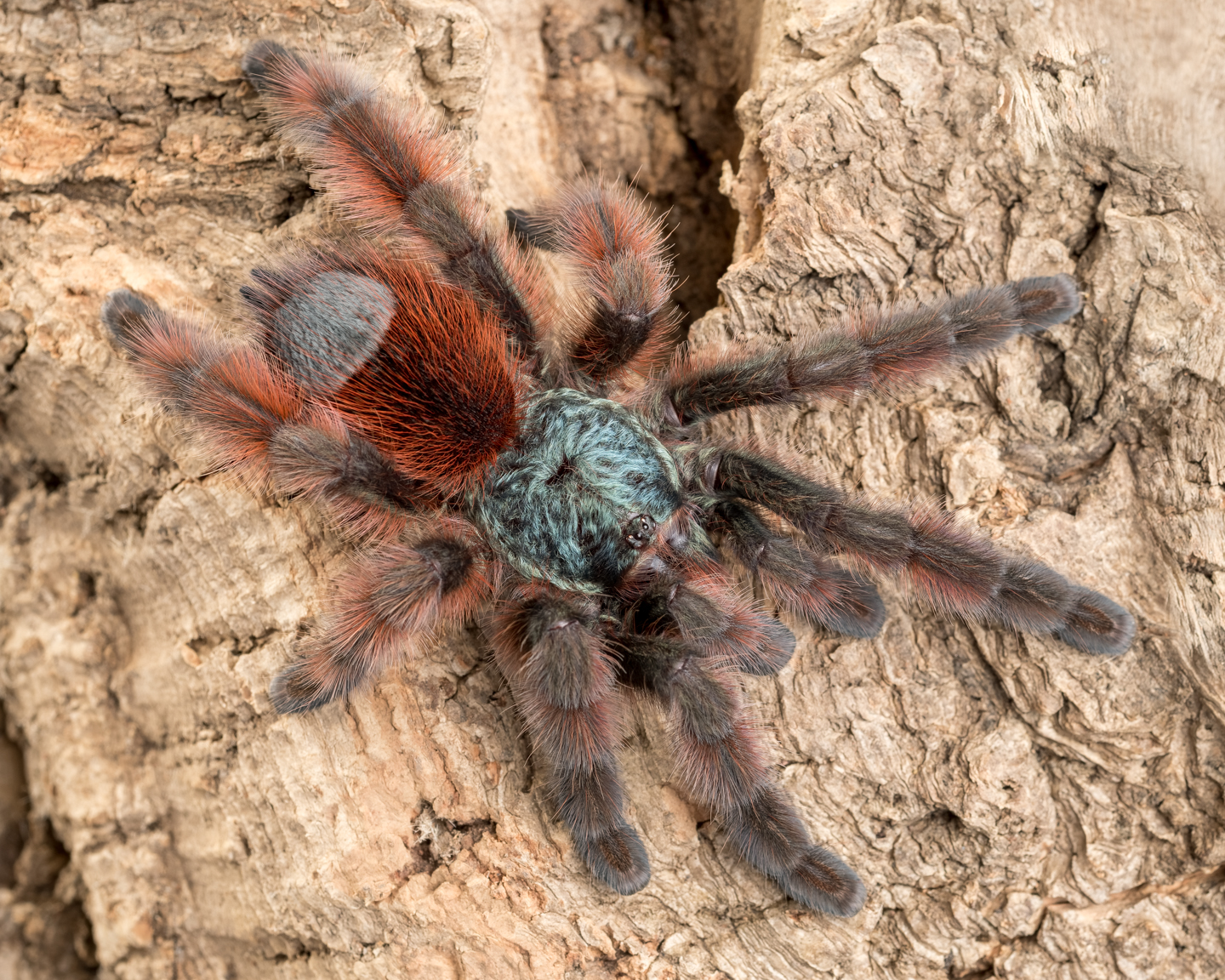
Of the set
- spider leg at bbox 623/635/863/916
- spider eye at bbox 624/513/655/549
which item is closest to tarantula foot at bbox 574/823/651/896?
spider leg at bbox 623/635/863/916

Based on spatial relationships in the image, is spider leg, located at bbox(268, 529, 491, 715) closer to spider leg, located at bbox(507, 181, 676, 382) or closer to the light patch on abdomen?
the light patch on abdomen

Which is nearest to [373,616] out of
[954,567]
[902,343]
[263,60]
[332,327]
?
[332,327]

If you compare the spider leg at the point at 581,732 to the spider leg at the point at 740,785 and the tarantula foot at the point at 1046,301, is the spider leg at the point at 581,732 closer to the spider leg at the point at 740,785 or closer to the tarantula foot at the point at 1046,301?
the spider leg at the point at 740,785

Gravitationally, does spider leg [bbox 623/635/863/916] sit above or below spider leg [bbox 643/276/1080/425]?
below

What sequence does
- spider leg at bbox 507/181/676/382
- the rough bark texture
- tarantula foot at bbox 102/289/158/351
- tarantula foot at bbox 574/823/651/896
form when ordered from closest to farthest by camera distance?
tarantula foot at bbox 574/823/651/896
the rough bark texture
tarantula foot at bbox 102/289/158/351
spider leg at bbox 507/181/676/382

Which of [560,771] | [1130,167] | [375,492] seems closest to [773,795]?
[560,771]

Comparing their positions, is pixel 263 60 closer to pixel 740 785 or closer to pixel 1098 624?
pixel 740 785
